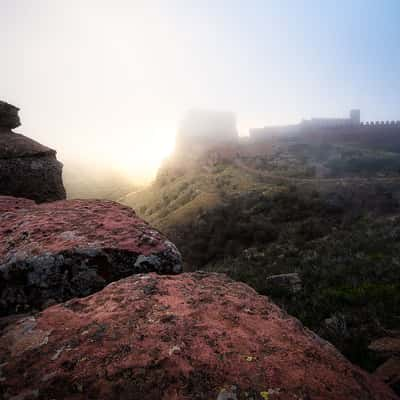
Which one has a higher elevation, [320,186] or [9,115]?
[9,115]

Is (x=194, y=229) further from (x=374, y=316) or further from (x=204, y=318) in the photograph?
(x=204, y=318)

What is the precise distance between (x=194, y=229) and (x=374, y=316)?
15.4 m

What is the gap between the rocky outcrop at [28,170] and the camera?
4.46m

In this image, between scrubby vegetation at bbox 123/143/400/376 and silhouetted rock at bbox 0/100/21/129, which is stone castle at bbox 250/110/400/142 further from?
silhouetted rock at bbox 0/100/21/129

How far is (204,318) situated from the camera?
160 centimetres

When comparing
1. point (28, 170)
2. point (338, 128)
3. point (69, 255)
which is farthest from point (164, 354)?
point (338, 128)

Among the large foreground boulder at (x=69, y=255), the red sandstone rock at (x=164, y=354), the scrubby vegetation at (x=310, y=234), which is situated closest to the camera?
the red sandstone rock at (x=164, y=354)

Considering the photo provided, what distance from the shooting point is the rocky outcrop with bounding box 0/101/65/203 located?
14.6 ft

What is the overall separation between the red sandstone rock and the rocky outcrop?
142 inches

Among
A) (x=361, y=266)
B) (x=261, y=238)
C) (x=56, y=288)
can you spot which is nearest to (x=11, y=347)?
(x=56, y=288)

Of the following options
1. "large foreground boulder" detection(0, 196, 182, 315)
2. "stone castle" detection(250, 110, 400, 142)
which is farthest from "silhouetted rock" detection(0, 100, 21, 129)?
"stone castle" detection(250, 110, 400, 142)

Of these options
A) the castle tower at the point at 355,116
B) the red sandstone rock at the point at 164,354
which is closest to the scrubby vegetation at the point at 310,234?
the red sandstone rock at the point at 164,354

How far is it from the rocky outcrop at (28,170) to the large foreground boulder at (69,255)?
211 cm

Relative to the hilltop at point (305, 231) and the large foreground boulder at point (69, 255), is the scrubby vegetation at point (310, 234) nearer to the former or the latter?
the hilltop at point (305, 231)
